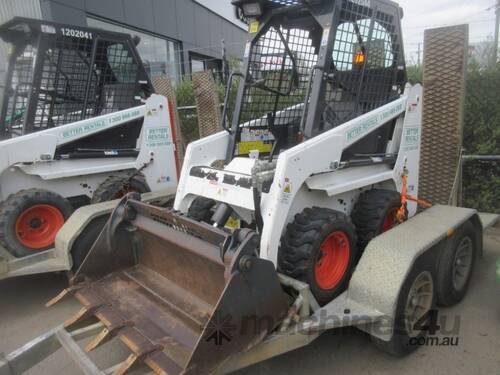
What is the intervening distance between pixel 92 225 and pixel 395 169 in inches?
115

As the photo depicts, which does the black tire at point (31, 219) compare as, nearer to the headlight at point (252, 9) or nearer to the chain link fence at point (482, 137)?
the headlight at point (252, 9)

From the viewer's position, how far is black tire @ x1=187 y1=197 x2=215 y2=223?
11.7 feet

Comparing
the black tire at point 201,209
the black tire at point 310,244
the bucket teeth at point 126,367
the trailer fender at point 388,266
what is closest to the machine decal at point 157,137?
the black tire at point 201,209

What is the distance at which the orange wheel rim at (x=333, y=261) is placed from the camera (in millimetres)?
2961

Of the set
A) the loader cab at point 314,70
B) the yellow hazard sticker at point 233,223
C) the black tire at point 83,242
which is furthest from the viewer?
the black tire at point 83,242

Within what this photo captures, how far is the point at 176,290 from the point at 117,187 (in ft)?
6.95

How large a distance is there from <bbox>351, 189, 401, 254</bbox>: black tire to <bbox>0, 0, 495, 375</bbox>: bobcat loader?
0.01 m

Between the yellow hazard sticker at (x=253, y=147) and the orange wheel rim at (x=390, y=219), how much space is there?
1.29 m

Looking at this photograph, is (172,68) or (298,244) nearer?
(298,244)

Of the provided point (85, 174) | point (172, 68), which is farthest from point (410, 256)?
point (172, 68)

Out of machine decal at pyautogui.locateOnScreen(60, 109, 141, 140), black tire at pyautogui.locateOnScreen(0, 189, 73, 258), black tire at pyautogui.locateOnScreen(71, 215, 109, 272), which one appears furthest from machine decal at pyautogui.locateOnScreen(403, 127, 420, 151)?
black tire at pyautogui.locateOnScreen(0, 189, 73, 258)

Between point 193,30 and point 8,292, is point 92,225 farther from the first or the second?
point 193,30

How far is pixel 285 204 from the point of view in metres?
2.72

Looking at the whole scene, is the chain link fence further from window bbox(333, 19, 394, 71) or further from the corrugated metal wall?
the corrugated metal wall
